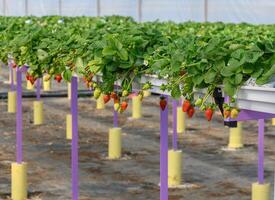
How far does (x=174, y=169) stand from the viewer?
14828 millimetres

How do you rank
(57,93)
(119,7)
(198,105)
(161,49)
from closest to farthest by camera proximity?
(198,105) < (161,49) < (57,93) < (119,7)

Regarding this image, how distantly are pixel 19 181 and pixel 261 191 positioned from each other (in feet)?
13.2

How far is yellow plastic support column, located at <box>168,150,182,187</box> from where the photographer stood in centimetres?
1480

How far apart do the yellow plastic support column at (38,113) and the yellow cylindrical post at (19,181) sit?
9145mm

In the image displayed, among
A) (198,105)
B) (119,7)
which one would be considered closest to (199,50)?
(198,105)

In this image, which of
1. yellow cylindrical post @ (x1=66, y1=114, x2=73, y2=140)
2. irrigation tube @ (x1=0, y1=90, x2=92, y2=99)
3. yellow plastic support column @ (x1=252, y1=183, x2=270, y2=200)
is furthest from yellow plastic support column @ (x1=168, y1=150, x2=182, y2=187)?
irrigation tube @ (x1=0, y1=90, x2=92, y2=99)

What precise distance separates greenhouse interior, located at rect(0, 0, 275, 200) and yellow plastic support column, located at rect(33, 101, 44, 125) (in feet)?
0.13

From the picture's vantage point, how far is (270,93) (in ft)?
19.1

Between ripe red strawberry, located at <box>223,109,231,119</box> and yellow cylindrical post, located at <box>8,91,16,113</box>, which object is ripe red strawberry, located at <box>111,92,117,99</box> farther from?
yellow cylindrical post, located at <box>8,91,16,113</box>

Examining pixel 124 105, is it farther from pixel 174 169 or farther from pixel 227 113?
pixel 174 169

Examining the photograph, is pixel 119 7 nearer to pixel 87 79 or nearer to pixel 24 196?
pixel 24 196

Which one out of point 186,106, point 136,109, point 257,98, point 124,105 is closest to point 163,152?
point 124,105

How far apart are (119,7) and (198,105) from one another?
101 feet

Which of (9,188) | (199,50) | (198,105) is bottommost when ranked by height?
(9,188)
